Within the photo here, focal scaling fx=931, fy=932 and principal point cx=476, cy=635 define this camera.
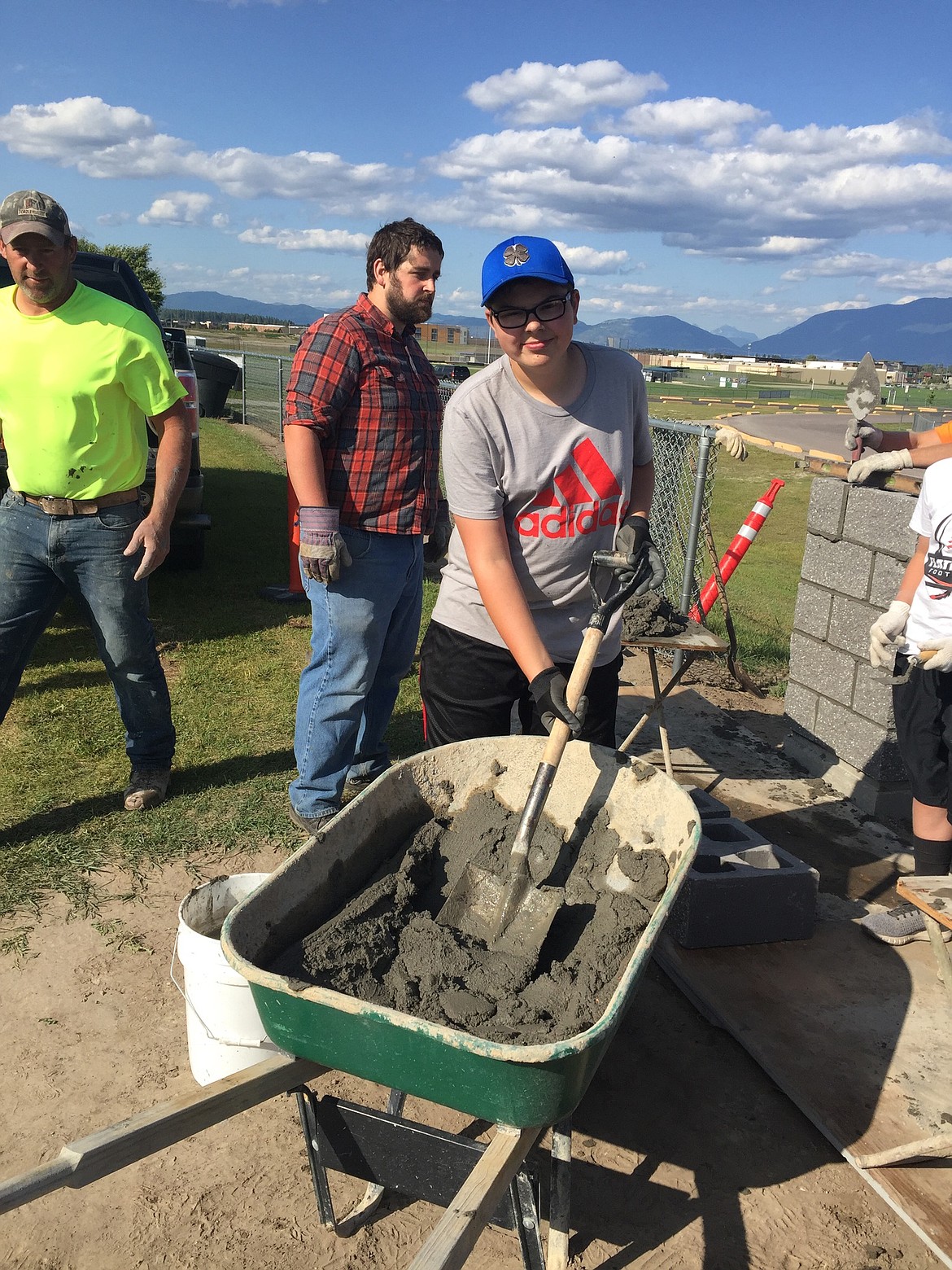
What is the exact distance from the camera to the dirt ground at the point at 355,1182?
2137 mm

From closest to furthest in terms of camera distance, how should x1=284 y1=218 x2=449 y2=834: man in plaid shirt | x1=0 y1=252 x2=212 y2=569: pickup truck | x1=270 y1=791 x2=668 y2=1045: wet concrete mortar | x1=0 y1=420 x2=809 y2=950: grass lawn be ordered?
x1=270 y1=791 x2=668 y2=1045: wet concrete mortar < x1=284 y1=218 x2=449 y2=834: man in plaid shirt < x1=0 y1=420 x2=809 y2=950: grass lawn < x1=0 y1=252 x2=212 y2=569: pickup truck

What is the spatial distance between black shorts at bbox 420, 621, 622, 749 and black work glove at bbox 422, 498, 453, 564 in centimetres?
130

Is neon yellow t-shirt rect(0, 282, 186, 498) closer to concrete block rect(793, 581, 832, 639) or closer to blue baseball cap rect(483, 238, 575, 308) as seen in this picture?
blue baseball cap rect(483, 238, 575, 308)

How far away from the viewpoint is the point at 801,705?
4.91 meters

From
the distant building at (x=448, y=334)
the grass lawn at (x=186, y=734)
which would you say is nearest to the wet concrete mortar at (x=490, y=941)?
the grass lawn at (x=186, y=734)

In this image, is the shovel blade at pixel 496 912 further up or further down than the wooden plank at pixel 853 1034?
further up

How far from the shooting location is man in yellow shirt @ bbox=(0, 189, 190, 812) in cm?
337

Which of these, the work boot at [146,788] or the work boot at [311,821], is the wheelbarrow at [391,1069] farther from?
the work boot at [146,788]

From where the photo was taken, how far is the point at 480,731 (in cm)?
288

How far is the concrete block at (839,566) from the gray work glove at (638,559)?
238 centimetres

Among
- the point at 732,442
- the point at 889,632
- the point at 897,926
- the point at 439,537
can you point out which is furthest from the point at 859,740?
the point at 439,537

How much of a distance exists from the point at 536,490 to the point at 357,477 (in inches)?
42.8

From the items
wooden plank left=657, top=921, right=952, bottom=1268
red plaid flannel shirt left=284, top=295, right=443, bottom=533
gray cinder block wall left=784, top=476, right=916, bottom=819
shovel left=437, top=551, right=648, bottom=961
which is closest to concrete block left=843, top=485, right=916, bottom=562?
gray cinder block wall left=784, top=476, right=916, bottom=819

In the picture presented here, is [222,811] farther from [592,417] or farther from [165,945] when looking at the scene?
[592,417]
